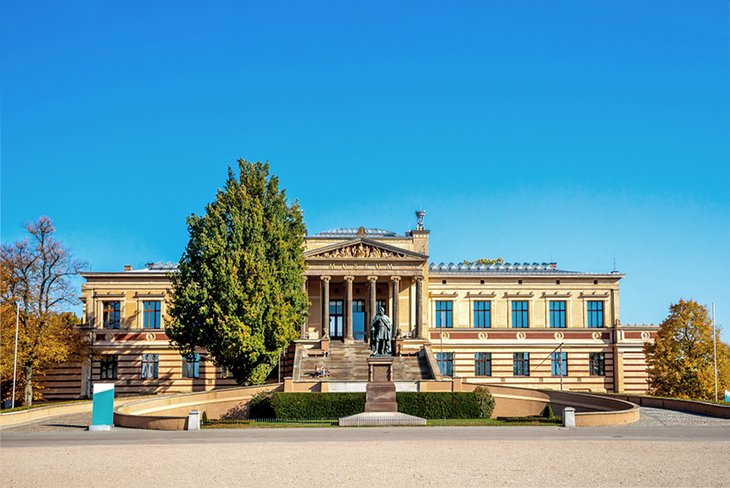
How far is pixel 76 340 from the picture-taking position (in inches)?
2525

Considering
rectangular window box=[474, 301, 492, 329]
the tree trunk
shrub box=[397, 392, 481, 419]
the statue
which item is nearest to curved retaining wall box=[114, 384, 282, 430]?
shrub box=[397, 392, 481, 419]

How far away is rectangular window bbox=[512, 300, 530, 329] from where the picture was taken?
72.1 meters

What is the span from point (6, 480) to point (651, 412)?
34821 millimetres

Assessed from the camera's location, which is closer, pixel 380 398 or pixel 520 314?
pixel 380 398

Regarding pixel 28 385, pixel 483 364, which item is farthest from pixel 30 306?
pixel 483 364

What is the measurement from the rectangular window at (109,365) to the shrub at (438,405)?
98.3 ft

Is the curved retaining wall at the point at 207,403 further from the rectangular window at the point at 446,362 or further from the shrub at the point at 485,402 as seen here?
the rectangular window at the point at 446,362

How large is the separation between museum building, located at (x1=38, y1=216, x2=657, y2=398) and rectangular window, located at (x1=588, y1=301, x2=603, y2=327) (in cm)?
8

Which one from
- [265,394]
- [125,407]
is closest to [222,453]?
[125,407]

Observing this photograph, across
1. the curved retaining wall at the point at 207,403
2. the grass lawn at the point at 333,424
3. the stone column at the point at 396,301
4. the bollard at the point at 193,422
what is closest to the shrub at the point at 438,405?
the grass lawn at the point at 333,424

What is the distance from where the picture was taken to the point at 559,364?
7119cm

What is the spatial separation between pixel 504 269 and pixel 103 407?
4320 centimetres

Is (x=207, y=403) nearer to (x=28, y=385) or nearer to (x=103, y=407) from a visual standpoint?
(x=103, y=407)

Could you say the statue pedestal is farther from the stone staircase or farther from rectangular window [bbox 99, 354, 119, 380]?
rectangular window [bbox 99, 354, 119, 380]
